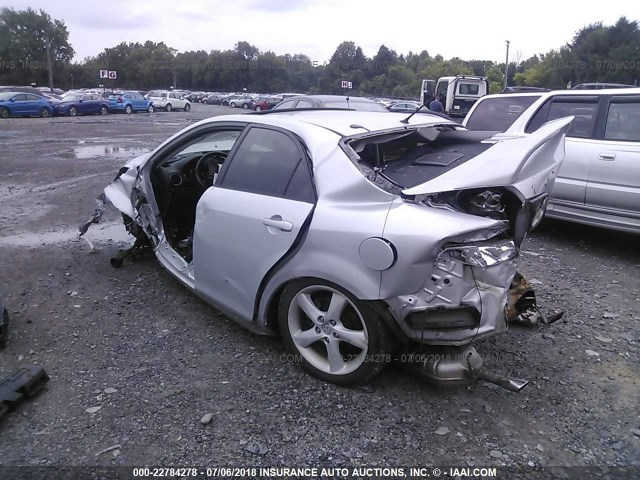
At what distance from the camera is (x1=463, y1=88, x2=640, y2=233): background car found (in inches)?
198

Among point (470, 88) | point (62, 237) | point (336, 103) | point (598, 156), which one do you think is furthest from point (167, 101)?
point (598, 156)

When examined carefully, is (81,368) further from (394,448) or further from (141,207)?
(394,448)

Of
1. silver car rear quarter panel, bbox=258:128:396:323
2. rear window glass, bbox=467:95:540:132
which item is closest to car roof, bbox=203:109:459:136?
silver car rear quarter panel, bbox=258:128:396:323

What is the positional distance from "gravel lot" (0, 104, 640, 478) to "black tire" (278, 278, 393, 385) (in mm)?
Result: 133

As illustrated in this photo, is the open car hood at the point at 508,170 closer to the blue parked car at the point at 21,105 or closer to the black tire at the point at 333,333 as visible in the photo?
the black tire at the point at 333,333

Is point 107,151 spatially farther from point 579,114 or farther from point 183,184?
point 579,114

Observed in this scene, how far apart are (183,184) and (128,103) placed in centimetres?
3303

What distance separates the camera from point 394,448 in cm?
241

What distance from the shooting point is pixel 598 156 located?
17.3 feet

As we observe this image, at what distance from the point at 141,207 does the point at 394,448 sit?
3.07 m

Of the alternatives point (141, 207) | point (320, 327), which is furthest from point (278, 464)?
point (141, 207)

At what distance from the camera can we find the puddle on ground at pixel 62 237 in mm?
5391

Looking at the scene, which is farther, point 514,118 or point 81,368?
point 514,118

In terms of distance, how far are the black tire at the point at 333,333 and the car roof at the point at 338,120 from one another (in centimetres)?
101
